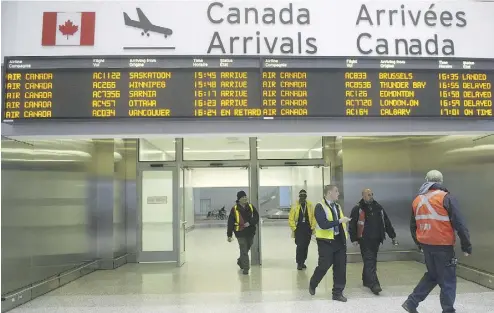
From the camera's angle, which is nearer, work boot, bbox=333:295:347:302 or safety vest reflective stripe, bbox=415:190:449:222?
safety vest reflective stripe, bbox=415:190:449:222

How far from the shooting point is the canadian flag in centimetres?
521

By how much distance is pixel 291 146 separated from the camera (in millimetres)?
10953

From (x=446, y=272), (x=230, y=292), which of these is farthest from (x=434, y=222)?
(x=230, y=292)

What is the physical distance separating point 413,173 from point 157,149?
541 cm

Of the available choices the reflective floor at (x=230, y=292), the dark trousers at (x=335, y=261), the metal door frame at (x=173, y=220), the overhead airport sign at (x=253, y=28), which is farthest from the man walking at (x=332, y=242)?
the metal door frame at (x=173, y=220)

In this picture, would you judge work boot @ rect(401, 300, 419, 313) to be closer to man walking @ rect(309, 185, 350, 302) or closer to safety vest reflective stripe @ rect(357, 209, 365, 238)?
man walking @ rect(309, 185, 350, 302)

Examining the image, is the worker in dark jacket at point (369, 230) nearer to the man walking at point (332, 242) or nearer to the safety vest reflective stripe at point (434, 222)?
the man walking at point (332, 242)

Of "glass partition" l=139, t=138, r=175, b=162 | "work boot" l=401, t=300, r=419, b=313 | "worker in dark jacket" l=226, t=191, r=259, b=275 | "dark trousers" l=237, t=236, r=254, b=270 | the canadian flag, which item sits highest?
the canadian flag

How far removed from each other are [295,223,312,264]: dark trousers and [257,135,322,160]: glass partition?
237 cm

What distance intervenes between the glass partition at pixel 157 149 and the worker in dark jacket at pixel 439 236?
5.62 metres

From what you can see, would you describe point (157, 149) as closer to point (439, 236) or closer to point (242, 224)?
point (242, 224)

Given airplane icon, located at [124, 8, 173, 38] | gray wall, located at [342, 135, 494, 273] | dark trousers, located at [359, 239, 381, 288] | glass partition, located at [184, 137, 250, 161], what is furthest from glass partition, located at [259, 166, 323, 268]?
airplane icon, located at [124, 8, 173, 38]

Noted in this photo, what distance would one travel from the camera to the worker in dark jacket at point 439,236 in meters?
4.40

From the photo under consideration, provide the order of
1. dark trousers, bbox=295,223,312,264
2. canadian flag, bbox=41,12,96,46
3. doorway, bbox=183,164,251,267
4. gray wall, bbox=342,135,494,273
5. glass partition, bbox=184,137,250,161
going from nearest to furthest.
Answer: canadian flag, bbox=41,12,96,46 → gray wall, bbox=342,135,494,273 → dark trousers, bbox=295,223,312,264 → doorway, bbox=183,164,251,267 → glass partition, bbox=184,137,250,161
